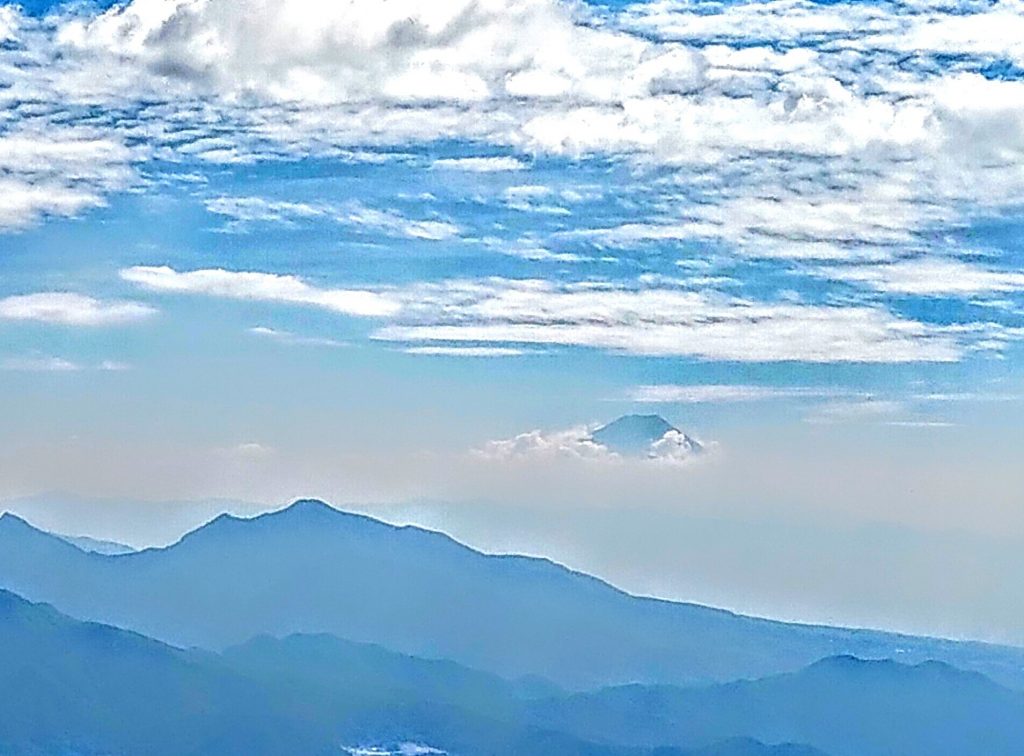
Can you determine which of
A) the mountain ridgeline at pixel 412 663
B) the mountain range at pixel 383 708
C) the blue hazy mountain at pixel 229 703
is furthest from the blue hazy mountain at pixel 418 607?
the blue hazy mountain at pixel 229 703

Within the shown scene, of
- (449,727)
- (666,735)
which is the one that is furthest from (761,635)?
(449,727)

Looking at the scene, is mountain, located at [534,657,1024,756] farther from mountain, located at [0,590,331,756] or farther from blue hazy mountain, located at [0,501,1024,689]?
mountain, located at [0,590,331,756]

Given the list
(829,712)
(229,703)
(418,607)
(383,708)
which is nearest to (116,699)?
(229,703)

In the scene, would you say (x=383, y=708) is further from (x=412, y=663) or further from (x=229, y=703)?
(x=229, y=703)

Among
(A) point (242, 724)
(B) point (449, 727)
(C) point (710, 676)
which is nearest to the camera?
(A) point (242, 724)

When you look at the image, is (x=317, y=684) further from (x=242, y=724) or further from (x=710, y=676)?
(x=710, y=676)

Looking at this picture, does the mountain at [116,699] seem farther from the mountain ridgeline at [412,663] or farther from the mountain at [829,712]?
the mountain at [829,712]
